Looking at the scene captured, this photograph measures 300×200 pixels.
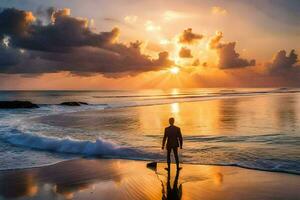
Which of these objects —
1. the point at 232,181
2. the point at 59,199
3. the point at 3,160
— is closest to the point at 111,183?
the point at 59,199

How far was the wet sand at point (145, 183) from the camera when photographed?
1057cm

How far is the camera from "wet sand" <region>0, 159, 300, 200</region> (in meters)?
10.6

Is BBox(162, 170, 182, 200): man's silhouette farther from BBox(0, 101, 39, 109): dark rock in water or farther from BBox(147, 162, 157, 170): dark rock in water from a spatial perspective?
BBox(0, 101, 39, 109): dark rock in water

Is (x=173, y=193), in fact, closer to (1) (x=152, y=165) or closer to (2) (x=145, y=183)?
(2) (x=145, y=183)

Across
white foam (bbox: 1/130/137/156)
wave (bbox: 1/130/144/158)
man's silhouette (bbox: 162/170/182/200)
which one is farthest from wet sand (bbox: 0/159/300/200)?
white foam (bbox: 1/130/137/156)

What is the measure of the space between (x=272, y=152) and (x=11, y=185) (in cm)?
1246

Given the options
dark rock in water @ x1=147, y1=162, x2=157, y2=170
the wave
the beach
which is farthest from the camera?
the wave

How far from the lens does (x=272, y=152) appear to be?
16.7 metres

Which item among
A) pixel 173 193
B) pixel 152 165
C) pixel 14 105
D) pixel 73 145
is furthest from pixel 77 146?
pixel 14 105

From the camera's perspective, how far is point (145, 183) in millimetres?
12062

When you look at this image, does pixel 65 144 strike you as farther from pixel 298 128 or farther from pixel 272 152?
pixel 298 128

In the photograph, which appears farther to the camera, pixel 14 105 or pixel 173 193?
pixel 14 105

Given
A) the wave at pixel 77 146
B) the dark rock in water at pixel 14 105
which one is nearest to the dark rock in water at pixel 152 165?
the wave at pixel 77 146

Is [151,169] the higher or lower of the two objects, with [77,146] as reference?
lower
